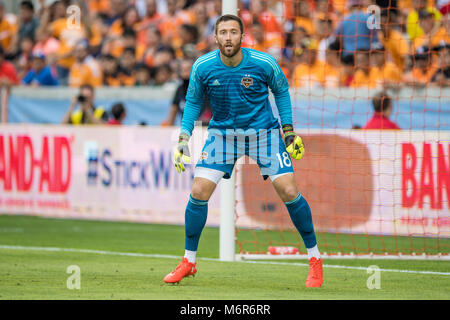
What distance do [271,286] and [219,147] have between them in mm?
1216

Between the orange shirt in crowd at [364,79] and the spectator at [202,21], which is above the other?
the spectator at [202,21]

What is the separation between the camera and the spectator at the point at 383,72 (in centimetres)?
1229

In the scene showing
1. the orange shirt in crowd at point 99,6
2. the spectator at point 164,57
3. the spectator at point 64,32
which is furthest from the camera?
the orange shirt in crowd at point 99,6

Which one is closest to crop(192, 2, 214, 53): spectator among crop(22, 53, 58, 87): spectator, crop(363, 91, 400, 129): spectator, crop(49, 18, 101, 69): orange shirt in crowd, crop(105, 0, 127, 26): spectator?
crop(105, 0, 127, 26): spectator

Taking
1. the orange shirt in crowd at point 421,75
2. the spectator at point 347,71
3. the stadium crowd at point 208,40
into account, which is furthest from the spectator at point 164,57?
the orange shirt in crowd at point 421,75

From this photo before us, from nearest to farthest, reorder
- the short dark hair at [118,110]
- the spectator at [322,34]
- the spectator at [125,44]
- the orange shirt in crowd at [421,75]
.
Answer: the orange shirt in crowd at [421,75] < the spectator at [322,34] < the short dark hair at [118,110] < the spectator at [125,44]

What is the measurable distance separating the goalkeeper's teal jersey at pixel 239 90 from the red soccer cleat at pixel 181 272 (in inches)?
43.4

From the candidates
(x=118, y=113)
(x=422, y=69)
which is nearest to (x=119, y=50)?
(x=118, y=113)

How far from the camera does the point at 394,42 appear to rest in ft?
42.3

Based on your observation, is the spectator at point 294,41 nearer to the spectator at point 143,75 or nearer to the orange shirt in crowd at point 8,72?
the spectator at point 143,75

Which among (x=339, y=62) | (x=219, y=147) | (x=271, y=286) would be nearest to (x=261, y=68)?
(x=219, y=147)

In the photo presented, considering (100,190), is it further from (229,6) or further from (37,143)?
(229,6)

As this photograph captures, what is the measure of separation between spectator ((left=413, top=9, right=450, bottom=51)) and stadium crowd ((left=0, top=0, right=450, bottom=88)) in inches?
0.7
